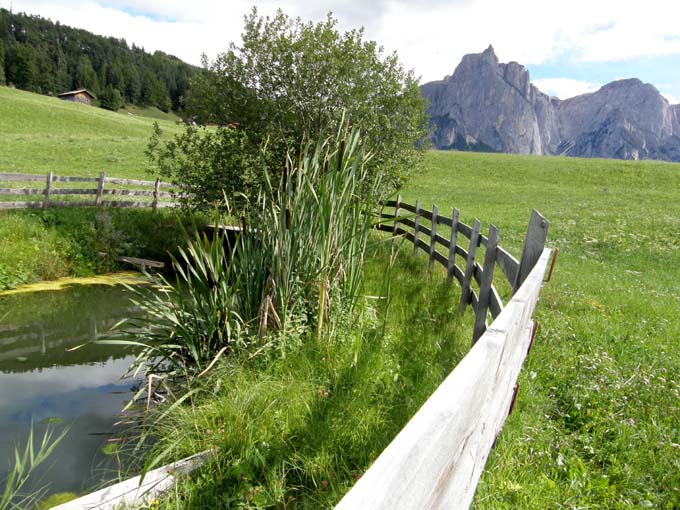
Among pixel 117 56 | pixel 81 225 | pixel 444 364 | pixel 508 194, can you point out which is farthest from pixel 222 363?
pixel 117 56

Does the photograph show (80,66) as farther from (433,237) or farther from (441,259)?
(441,259)

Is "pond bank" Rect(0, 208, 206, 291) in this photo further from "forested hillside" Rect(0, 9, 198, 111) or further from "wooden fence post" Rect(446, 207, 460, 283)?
"forested hillside" Rect(0, 9, 198, 111)

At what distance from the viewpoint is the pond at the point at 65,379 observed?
420cm

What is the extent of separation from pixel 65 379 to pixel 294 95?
7.77 meters

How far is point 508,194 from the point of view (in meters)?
30.1

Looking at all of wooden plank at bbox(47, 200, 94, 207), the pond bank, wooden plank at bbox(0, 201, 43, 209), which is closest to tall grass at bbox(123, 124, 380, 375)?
the pond bank

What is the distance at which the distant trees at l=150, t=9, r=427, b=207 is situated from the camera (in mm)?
11141

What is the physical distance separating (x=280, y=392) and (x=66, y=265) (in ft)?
31.3

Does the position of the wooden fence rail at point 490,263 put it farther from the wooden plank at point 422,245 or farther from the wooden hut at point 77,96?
the wooden hut at point 77,96

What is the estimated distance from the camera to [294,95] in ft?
37.1

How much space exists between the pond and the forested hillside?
291ft

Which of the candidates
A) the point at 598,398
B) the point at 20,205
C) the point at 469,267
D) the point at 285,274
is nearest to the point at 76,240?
the point at 20,205

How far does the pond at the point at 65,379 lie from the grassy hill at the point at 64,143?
15428 mm

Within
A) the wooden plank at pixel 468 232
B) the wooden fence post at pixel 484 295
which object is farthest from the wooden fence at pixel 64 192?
the wooden fence post at pixel 484 295
